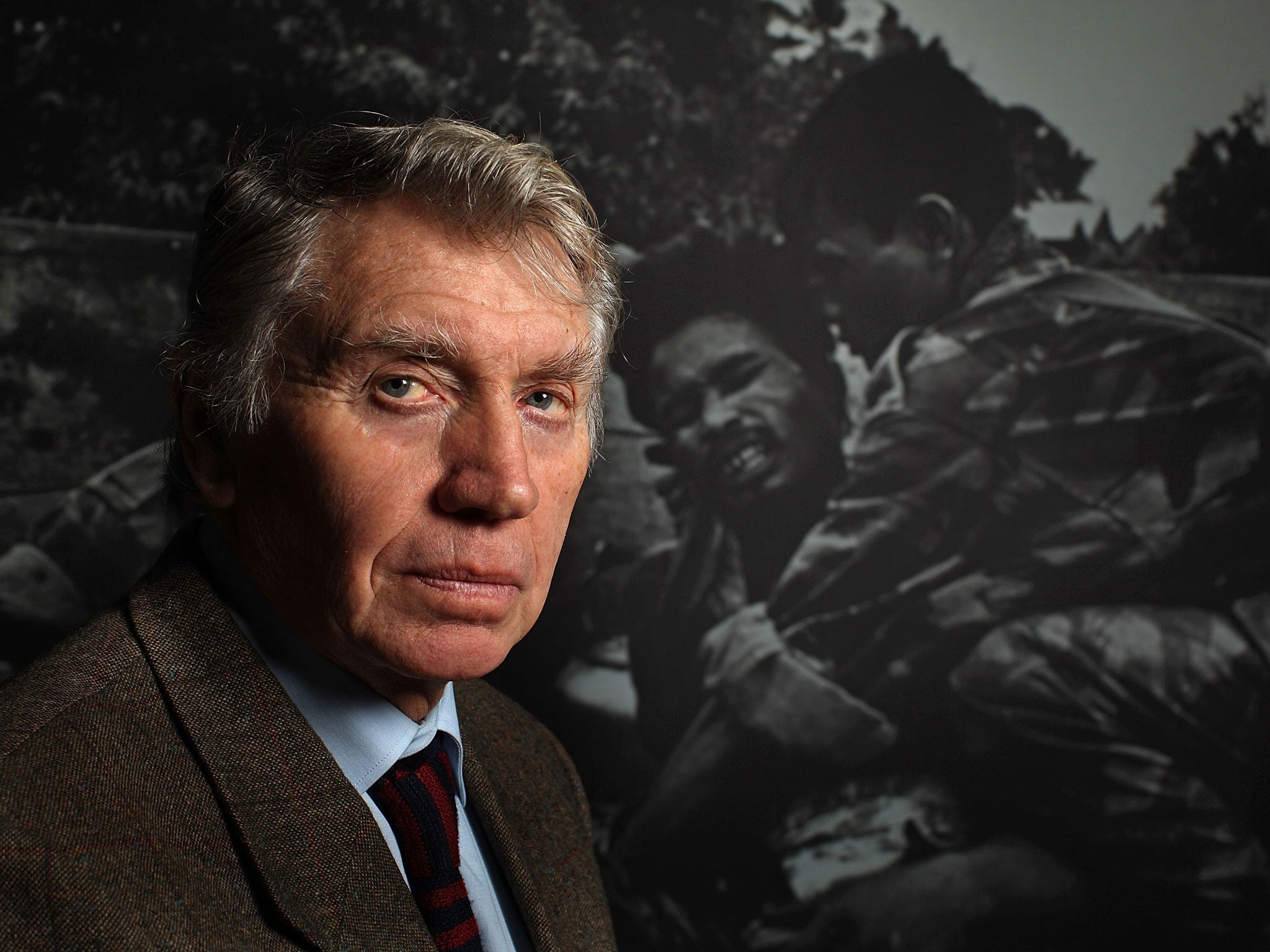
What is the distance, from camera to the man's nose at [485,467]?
1.29 metres

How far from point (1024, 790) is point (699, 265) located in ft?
4.78

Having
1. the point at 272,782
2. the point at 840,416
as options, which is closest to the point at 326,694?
the point at 272,782

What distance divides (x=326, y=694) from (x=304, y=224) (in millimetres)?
589

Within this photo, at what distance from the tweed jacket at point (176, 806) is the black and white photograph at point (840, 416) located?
53.3 inches

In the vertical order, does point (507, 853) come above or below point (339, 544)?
below

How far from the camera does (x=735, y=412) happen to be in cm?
262

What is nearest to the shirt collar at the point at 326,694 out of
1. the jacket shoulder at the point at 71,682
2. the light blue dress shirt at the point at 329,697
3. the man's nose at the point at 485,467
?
the light blue dress shirt at the point at 329,697

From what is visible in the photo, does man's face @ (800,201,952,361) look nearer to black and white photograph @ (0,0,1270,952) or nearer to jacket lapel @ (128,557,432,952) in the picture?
black and white photograph @ (0,0,1270,952)

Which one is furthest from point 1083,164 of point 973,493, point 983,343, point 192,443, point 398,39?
point 192,443

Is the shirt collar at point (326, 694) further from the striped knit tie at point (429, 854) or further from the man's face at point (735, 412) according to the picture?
the man's face at point (735, 412)

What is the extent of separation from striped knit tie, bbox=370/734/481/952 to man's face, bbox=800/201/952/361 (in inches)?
64.3

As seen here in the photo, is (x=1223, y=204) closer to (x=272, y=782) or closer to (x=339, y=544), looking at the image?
(x=339, y=544)

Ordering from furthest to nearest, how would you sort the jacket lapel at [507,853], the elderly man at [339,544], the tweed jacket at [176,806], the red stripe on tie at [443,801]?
1. the jacket lapel at [507,853]
2. the red stripe on tie at [443,801]
3. the elderly man at [339,544]
4. the tweed jacket at [176,806]

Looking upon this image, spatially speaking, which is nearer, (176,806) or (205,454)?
(176,806)
